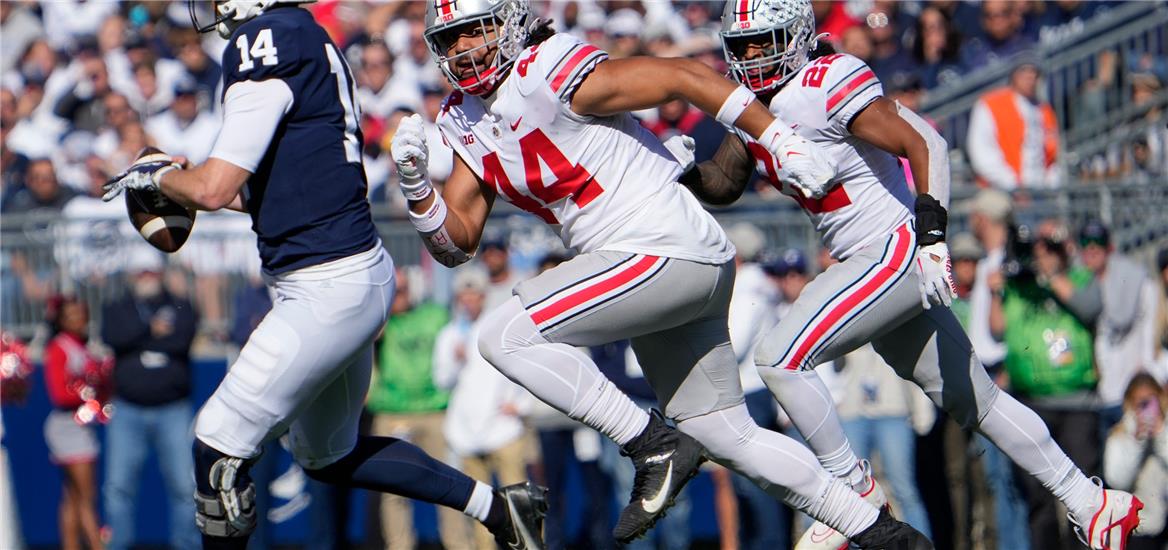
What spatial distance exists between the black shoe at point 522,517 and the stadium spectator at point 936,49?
637 cm

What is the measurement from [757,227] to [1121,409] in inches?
90.5

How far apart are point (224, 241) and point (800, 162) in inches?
239

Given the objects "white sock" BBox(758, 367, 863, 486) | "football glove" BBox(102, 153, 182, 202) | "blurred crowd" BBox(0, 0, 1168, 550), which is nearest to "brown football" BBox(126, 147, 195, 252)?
"football glove" BBox(102, 153, 182, 202)

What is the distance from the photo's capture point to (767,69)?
224 inches

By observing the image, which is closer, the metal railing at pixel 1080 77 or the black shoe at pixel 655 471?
the black shoe at pixel 655 471

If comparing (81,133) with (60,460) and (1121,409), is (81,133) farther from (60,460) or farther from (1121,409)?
(1121,409)

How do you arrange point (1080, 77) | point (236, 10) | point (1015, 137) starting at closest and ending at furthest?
1. point (236, 10)
2. point (1015, 137)
3. point (1080, 77)

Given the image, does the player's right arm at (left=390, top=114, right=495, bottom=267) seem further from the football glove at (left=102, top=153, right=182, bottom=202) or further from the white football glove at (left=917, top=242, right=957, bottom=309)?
the white football glove at (left=917, top=242, right=957, bottom=309)

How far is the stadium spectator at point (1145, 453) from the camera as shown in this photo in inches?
327

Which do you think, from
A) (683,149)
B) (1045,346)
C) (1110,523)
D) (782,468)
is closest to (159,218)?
(683,149)

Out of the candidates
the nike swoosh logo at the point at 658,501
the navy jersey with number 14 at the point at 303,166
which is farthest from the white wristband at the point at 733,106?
the navy jersey with number 14 at the point at 303,166

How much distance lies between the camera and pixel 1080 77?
11008 millimetres

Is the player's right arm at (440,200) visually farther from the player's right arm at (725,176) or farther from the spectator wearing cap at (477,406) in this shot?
the spectator wearing cap at (477,406)

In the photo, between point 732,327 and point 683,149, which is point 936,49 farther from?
point 683,149
